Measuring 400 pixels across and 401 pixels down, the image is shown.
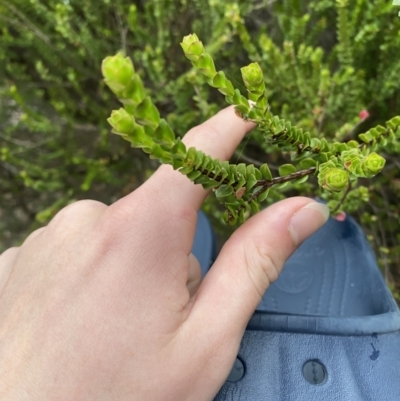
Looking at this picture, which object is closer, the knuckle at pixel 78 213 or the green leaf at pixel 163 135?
the green leaf at pixel 163 135

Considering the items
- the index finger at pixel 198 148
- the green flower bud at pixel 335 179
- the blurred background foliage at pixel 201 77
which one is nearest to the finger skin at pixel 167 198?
the index finger at pixel 198 148

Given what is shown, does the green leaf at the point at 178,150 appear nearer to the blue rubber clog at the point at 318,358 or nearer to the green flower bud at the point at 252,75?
the green flower bud at the point at 252,75

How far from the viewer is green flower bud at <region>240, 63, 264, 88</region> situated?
56cm

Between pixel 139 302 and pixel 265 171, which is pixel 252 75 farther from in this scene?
pixel 139 302

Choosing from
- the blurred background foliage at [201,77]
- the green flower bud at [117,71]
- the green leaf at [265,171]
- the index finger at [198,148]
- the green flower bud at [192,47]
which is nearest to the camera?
the green flower bud at [117,71]

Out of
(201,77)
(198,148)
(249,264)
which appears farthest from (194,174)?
(201,77)

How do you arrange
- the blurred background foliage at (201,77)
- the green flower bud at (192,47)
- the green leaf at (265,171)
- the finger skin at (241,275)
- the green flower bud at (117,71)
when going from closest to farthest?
the green flower bud at (117,71) → the green flower bud at (192,47) → the green leaf at (265,171) → the finger skin at (241,275) → the blurred background foliage at (201,77)

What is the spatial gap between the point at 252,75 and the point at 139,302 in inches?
16.8

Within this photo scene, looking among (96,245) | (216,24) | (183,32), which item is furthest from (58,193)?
(96,245)

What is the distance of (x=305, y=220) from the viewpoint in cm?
82

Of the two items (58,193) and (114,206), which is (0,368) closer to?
(114,206)

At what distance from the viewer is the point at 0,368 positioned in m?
0.77

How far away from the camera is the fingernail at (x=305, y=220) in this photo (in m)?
0.81

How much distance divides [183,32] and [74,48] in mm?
389
